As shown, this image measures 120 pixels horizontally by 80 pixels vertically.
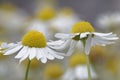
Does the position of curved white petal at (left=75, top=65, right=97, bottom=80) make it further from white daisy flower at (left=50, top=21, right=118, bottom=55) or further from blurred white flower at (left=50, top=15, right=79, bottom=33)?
blurred white flower at (left=50, top=15, right=79, bottom=33)

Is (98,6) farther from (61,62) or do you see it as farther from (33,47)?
(33,47)

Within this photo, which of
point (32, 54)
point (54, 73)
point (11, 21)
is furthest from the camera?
point (11, 21)

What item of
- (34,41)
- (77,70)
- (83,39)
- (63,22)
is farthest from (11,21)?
(83,39)

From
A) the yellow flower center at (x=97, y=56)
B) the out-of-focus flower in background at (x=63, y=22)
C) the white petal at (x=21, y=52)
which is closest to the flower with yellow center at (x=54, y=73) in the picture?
the yellow flower center at (x=97, y=56)

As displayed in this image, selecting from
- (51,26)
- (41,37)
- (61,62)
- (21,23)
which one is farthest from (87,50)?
(21,23)

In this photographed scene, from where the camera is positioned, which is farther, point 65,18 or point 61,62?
point 65,18

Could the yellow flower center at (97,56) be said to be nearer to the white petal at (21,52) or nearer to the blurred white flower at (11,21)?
the white petal at (21,52)

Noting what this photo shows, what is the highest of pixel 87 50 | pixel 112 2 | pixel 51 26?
pixel 112 2

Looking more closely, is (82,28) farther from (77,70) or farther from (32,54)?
(77,70)
